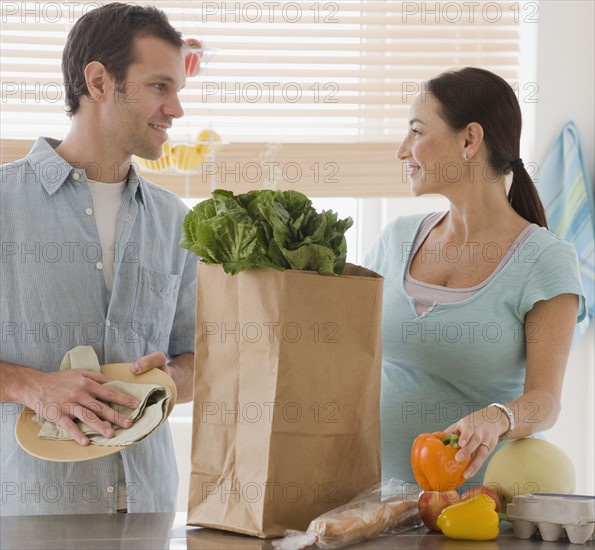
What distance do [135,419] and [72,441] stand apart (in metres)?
0.10

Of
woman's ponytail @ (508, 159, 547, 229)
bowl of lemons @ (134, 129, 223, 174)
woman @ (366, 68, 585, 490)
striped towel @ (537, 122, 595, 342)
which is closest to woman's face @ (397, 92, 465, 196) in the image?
woman @ (366, 68, 585, 490)

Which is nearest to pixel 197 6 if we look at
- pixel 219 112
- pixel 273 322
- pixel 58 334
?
pixel 219 112

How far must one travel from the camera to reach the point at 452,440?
1.07 metres

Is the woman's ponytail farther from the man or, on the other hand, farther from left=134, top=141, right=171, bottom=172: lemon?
left=134, top=141, right=171, bottom=172: lemon

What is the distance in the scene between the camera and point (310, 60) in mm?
2701

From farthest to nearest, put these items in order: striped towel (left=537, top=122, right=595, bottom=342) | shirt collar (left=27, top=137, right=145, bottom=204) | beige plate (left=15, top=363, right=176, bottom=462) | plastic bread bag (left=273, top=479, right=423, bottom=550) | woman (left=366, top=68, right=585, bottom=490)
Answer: striped towel (left=537, top=122, right=595, bottom=342)
shirt collar (left=27, top=137, right=145, bottom=204)
woman (left=366, top=68, right=585, bottom=490)
beige plate (left=15, top=363, right=176, bottom=462)
plastic bread bag (left=273, top=479, right=423, bottom=550)

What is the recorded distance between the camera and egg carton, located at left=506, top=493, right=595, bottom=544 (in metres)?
1.02

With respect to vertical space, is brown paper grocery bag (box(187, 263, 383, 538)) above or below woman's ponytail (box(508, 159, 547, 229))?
below

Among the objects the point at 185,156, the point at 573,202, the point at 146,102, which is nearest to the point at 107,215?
the point at 146,102

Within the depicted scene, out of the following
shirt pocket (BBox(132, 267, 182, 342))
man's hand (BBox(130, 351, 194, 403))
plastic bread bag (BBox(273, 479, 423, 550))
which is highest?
shirt pocket (BBox(132, 267, 182, 342))

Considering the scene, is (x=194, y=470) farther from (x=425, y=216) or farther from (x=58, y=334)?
(x=425, y=216)

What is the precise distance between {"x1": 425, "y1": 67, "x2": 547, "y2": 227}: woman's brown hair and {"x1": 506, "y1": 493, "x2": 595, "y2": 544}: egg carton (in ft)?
2.12

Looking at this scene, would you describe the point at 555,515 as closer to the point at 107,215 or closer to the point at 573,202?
→ the point at 107,215

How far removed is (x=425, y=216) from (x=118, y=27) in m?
0.69
